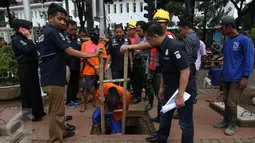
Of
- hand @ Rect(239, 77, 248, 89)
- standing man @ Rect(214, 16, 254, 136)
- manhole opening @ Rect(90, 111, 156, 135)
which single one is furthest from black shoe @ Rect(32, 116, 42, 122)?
hand @ Rect(239, 77, 248, 89)

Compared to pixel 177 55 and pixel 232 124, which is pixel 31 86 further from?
pixel 232 124

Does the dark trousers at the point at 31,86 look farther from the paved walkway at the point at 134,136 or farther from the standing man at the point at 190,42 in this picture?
the standing man at the point at 190,42

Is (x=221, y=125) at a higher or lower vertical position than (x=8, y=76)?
lower

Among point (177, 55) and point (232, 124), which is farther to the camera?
point (232, 124)

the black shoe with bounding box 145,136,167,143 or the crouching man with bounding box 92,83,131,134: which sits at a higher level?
the crouching man with bounding box 92,83,131,134

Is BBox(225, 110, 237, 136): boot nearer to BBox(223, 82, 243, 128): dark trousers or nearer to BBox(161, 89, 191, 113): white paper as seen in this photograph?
BBox(223, 82, 243, 128): dark trousers

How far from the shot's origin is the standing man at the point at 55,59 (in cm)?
287

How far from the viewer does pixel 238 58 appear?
324 cm

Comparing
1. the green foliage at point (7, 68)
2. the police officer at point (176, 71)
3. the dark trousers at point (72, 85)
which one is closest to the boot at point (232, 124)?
the police officer at point (176, 71)

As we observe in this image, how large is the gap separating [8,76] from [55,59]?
3.26m

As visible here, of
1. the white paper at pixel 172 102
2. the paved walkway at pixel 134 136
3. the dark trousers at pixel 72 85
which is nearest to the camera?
the white paper at pixel 172 102

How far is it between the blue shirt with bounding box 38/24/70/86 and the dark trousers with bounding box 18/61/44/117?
3.79 ft

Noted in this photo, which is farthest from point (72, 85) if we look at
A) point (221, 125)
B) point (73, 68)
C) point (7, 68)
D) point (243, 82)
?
point (243, 82)

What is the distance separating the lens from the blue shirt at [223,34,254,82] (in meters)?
3.13
